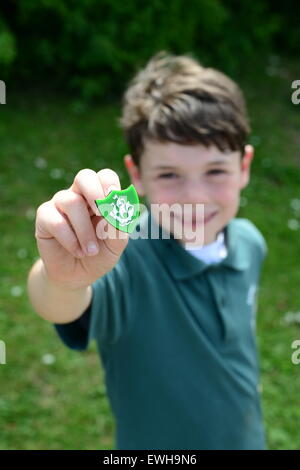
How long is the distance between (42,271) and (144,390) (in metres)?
0.51

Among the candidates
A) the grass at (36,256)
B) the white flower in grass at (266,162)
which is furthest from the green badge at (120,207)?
the white flower in grass at (266,162)

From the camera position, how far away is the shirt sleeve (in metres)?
1.40

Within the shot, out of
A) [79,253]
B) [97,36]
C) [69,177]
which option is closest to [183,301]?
[79,253]

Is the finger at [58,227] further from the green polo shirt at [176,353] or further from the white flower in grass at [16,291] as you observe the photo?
the white flower in grass at [16,291]

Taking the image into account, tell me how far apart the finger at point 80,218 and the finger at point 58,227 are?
0.04ft

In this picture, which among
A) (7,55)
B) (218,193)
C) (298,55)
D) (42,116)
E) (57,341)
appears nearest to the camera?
(218,193)

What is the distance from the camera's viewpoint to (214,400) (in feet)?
5.37

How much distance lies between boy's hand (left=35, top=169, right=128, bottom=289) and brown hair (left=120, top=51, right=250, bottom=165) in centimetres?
63

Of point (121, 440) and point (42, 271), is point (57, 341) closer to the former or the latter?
point (121, 440)

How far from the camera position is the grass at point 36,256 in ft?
9.36

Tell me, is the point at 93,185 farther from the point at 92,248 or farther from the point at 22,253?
the point at 22,253

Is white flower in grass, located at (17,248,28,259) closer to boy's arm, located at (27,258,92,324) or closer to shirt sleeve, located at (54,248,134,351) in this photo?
shirt sleeve, located at (54,248,134,351)

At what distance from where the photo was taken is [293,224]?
4.57 metres
